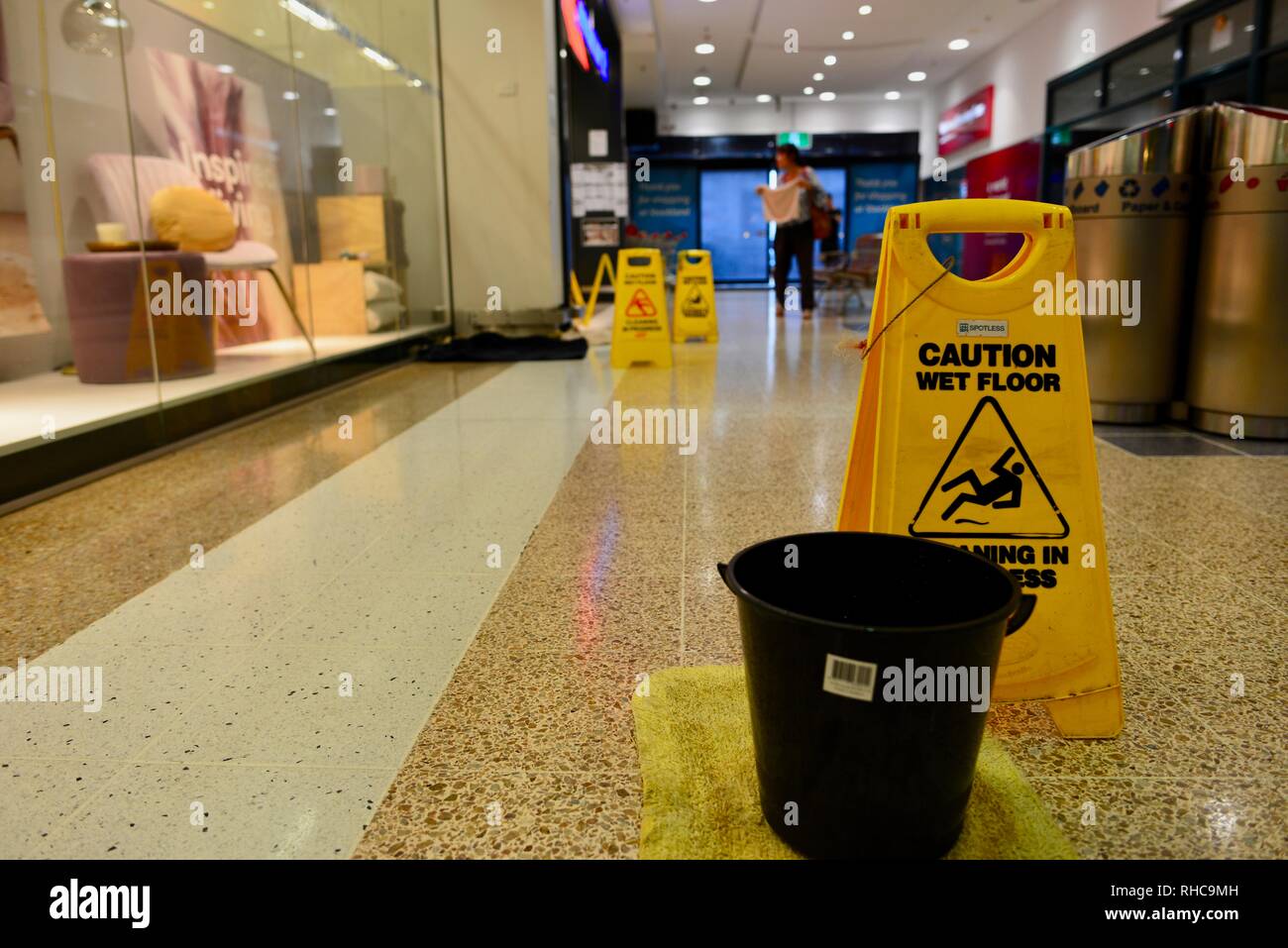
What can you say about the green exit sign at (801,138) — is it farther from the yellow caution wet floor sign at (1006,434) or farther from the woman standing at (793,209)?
the yellow caution wet floor sign at (1006,434)

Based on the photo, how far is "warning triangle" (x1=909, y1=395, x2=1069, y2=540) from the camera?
1455 millimetres

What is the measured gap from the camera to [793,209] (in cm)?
959

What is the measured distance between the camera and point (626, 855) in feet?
3.85

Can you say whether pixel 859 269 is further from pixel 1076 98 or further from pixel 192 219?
pixel 192 219

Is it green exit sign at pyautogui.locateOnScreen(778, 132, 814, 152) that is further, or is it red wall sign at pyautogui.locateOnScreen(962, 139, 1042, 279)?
green exit sign at pyautogui.locateOnScreen(778, 132, 814, 152)

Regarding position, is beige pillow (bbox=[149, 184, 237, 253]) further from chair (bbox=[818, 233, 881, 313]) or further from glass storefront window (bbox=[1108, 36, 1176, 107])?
glass storefront window (bbox=[1108, 36, 1176, 107])

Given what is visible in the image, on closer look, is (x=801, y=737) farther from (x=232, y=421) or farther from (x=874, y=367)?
(x=232, y=421)

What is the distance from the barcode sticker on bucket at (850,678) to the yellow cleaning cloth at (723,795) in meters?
0.27

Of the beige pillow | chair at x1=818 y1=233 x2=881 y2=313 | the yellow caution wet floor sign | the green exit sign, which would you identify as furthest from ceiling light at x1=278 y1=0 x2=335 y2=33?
the green exit sign

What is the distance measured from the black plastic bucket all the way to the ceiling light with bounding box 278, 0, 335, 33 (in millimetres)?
5370

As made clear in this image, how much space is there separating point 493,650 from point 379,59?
19.8ft

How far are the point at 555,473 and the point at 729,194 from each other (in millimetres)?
19573

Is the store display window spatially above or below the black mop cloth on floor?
above

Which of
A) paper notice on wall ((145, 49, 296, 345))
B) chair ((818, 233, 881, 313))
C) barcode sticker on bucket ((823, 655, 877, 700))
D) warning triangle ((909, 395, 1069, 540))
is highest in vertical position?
paper notice on wall ((145, 49, 296, 345))
